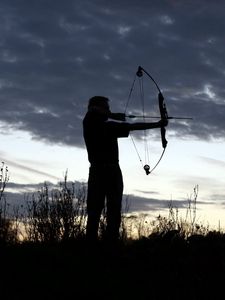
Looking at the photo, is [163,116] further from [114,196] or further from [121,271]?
[121,271]

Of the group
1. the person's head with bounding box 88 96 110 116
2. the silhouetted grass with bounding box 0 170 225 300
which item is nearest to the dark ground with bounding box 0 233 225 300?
the silhouetted grass with bounding box 0 170 225 300

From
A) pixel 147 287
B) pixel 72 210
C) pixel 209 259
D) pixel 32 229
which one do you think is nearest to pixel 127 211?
pixel 72 210

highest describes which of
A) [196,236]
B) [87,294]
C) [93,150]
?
[93,150]

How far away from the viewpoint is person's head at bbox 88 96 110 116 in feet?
26.6

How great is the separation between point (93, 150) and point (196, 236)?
1966 mm

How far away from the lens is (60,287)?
5.98 m

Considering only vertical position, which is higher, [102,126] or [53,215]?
[102,126]

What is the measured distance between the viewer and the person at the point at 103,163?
8055mm

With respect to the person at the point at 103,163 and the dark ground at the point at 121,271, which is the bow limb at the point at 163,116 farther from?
the dark ground at the point at 121,271

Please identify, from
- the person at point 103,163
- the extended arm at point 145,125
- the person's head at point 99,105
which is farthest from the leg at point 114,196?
the person's head at point 99,105

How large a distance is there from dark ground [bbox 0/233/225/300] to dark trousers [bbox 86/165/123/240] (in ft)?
1.20

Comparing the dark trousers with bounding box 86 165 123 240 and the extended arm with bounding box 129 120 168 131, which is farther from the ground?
the extended arm with bounding box 129 120 168 131

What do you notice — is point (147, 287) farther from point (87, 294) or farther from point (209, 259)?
point (209, 259)

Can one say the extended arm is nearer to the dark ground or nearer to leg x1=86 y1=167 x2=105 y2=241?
leg x1=86 y1=167 x2=105 y2=241
